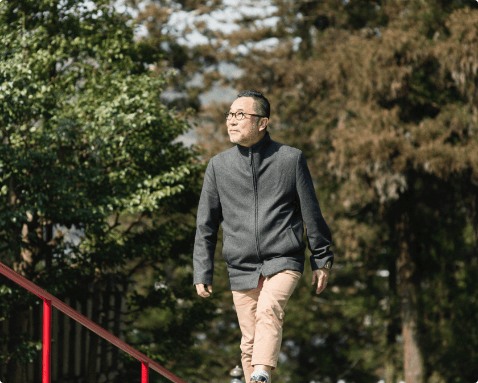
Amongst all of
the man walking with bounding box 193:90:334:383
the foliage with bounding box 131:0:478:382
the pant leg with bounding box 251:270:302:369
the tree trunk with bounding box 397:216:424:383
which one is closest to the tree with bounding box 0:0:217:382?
the man walking with bounding box 193:90:334:383

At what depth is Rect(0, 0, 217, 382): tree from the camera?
723 centimetres

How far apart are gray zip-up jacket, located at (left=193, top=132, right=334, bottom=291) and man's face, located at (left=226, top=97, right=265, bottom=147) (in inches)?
1.8

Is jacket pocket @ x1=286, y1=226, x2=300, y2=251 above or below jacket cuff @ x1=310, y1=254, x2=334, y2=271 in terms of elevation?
above

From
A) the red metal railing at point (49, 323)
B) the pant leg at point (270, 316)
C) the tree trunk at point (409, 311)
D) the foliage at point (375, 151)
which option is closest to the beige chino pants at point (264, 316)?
the pant leg at point (270, 316)

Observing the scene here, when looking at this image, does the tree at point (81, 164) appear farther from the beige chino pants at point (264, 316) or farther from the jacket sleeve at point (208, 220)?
the beige chino pants at point (264, 316)

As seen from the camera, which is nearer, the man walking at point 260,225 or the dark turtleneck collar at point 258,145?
the man walking at point 260,225

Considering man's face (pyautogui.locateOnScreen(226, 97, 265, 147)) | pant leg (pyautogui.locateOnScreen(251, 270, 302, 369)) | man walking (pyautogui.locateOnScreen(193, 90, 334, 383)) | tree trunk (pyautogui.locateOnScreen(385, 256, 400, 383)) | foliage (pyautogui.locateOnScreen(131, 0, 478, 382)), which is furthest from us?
tree trunk (pyautogui.locateOnScreen(385, 256, 400, 383))

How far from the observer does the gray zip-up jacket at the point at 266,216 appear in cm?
303

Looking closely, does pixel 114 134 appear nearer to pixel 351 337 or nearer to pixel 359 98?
pixel 359 98

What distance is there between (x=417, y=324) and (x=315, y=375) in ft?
21.4

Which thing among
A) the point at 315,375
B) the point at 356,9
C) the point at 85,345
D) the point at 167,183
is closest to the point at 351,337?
the point at 315,375

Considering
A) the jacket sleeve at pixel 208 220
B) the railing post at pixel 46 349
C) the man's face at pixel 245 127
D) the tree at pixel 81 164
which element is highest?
the tree at pixel 81 164

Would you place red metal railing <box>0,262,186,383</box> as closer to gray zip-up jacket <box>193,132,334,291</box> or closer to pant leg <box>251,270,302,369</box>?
gray zip-up jacket <box>193,132,334,291</box>

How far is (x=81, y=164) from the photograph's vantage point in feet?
26.6
